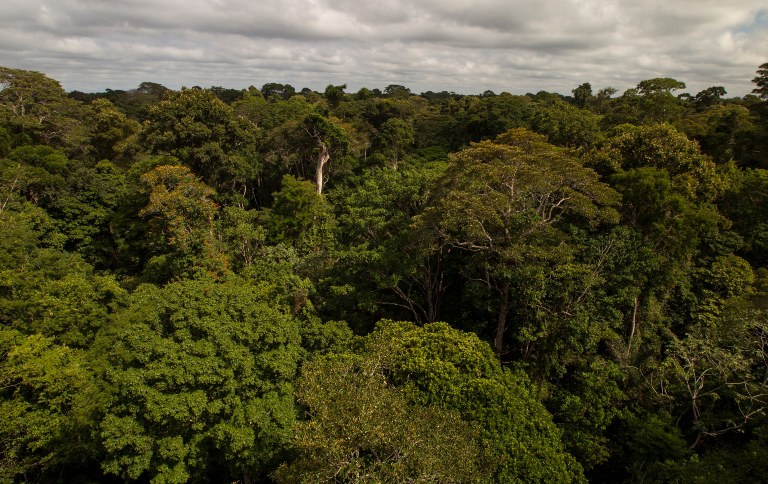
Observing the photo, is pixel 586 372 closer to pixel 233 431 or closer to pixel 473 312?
pixel 473 312

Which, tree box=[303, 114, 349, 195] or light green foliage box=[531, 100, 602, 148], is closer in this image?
light green foliage box=[531, 100, 602, 148]

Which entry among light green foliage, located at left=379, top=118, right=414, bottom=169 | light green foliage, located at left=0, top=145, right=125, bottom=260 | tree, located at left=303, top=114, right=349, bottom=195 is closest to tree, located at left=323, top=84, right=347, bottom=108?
light green foliage, located at left=379, top=118, right=414, bottom=169

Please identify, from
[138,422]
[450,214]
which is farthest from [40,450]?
[450,214]

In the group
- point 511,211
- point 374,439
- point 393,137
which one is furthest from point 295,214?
point 374,439

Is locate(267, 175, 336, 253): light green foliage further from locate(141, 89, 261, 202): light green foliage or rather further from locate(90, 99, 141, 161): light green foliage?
locate(90, 99, 141, 161): light green foliage

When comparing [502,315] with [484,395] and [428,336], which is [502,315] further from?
[484,395]

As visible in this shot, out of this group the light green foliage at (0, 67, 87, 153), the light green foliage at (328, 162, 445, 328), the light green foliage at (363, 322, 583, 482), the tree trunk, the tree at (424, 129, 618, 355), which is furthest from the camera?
the light green foliage at (0, 67, 87, 153)
